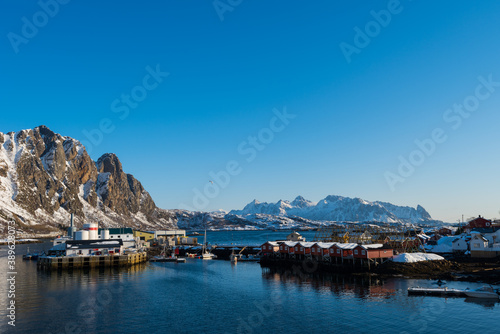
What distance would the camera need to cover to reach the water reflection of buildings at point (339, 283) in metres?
60.5

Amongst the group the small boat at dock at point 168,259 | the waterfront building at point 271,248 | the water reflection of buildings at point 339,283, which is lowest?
the small boat at dock at point 168,259

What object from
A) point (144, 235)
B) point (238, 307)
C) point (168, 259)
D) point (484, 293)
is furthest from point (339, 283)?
point (144, 235)

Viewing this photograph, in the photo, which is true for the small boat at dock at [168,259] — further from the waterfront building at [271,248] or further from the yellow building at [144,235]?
the yellow building at [144,235]

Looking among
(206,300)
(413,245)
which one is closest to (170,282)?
(206,300)

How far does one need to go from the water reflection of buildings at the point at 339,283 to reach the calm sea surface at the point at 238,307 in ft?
0.59

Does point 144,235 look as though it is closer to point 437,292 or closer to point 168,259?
point 168,259

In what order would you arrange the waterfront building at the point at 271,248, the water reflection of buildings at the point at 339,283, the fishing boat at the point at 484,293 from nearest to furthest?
1. the fishing boat at the point at 484,293
2. the water reflection of buildings at the point at 339,283
3. the waterfront building at the point at 271,248

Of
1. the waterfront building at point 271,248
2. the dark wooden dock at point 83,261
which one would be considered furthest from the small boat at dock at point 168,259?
the waterfront building at point 271,248

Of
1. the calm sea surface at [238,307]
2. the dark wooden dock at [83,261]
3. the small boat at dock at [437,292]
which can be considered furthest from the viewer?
the dark wooden dock at [83,261]

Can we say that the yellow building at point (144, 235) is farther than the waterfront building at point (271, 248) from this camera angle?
Yes

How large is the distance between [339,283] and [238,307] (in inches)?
1053

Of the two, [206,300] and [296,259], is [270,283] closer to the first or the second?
[206,300]

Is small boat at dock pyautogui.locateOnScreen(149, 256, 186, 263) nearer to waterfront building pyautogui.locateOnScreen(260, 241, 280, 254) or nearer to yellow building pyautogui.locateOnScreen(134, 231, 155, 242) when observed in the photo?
waterfront building pyautogui.locateOnScreen(260, 241, 280, 254)

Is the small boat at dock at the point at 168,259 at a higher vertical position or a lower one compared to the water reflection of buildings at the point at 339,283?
lower
